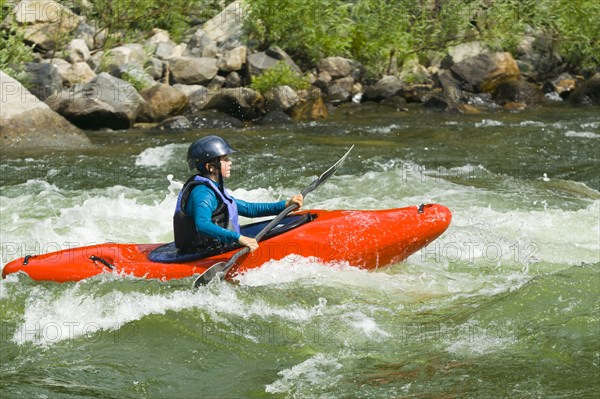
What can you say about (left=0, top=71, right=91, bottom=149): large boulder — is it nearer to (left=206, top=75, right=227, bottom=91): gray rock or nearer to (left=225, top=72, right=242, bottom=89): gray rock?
→ (left=206, top=75, right=227, bottom=91): gray rock

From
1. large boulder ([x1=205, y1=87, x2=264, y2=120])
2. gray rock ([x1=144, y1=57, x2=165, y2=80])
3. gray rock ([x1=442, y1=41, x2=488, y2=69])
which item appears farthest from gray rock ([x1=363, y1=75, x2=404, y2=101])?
gray rock ([x1=144, y1=57, x2=165, y2=80])

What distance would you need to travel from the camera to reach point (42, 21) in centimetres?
1255

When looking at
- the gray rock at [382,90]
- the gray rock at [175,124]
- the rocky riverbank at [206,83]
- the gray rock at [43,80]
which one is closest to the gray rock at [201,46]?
the rocky riverbank at [206,83]

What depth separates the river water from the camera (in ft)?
12.9

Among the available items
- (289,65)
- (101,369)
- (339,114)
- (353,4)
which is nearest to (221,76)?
(289,65)

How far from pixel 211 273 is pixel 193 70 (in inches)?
318

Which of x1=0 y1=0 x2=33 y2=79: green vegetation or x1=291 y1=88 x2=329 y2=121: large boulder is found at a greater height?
x1=0 y1=0 x2=33 y2=79: green vegetation

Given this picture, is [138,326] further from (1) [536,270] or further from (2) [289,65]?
(2) [289,65]

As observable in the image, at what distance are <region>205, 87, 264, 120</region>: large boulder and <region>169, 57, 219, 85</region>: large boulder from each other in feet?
2.78

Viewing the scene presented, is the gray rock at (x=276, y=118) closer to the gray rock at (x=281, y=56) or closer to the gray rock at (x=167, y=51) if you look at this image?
the gray rock at (x=281, y=56)

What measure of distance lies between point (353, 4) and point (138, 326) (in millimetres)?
11356

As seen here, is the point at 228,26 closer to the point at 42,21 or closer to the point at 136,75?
the point at 136,75

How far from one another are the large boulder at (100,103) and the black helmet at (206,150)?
604 centimetres

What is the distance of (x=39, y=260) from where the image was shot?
529 cm
